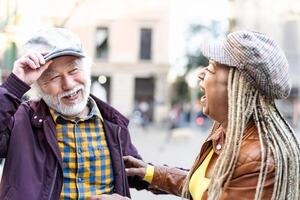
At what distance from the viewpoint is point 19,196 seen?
2.13 metres

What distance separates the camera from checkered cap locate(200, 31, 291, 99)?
5.77 ft

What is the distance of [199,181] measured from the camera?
2.01m

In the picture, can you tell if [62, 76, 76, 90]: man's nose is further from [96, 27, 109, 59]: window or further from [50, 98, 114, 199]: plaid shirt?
[96, 27, 109, 59]: window

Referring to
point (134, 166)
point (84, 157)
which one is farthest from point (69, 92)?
point (134, 166)

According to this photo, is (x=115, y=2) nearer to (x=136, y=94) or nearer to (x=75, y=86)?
(x=136, y=94)

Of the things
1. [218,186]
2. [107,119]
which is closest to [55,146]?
[107,119]

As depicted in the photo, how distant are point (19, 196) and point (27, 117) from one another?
1.06 ft

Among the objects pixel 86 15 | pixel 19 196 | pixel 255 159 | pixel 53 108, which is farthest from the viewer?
pixel 86 15

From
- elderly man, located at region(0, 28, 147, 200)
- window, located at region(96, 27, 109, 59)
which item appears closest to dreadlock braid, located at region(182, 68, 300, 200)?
elderly man, located at region(0, 28, 147, 200)

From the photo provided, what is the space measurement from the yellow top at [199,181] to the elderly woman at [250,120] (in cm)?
5

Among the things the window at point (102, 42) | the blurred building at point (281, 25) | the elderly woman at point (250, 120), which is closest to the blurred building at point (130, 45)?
the window at point (102, 42)

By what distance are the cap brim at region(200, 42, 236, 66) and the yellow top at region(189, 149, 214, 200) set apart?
378mm

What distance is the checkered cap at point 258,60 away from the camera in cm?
176

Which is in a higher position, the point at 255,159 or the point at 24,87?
the point at 24,87
